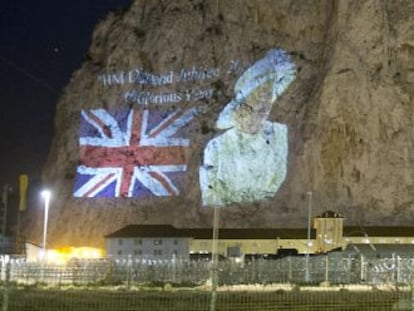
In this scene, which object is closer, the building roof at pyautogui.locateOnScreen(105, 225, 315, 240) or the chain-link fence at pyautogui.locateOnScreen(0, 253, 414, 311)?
the chain-link fence at pyautogui.locateOnScreen(0, 253, 414, 311)

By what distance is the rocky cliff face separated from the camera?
90.8m

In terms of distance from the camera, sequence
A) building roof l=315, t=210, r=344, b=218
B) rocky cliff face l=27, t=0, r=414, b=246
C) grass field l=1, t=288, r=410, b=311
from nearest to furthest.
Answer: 1. grass field l=1, t=288, r=410, b=311
2. building roof l=315, t=210, r=344, b=218
3. rocky cliff face l=27, t=0, r=414, b=246

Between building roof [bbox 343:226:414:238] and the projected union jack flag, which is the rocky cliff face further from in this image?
building roof [bbox 343:226:414:238]

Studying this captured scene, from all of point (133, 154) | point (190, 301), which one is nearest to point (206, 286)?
point (190, 301)

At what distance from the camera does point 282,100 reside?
97.4 m

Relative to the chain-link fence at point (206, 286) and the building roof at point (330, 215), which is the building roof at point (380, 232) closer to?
the building roof at point (330, 215)

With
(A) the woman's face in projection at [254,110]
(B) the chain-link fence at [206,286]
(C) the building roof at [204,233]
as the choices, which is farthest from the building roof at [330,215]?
(B) the chain-link fence at [206,286]

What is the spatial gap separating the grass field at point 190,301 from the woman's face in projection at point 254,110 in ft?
211

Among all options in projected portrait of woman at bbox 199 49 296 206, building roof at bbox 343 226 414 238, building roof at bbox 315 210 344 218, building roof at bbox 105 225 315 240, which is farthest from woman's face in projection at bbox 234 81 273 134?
building roof at bbox 343 226 414 238

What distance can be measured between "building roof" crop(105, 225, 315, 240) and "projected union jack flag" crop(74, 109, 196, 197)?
11.5 meters

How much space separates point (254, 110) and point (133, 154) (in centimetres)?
1677

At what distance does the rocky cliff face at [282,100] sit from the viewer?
3573 inches

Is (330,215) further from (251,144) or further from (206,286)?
(206,286)

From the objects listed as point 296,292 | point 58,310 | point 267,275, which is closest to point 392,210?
point 267,275
